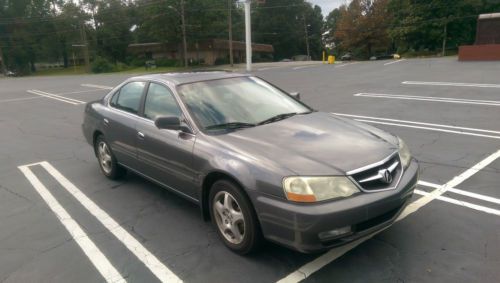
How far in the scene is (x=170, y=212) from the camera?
4.31 metres

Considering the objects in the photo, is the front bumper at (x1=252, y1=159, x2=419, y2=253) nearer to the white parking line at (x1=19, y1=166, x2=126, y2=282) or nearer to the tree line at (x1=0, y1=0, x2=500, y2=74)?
the white parking line at (x1=19, y1=166, x2=126, y2=282)

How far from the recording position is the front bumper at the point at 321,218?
9.05 feet

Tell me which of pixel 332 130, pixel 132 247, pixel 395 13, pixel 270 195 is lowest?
pixel 132 247

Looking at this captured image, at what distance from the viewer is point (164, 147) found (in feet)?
13.1

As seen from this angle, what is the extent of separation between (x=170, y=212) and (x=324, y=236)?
6.84 ft

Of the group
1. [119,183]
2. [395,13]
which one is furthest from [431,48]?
[119,183]

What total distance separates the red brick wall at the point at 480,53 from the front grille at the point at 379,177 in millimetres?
26856

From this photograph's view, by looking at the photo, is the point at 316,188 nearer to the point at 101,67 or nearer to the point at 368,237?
the point at 368,237

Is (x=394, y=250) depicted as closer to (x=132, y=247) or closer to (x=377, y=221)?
(x=377, y=221)

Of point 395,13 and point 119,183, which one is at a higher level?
point 395,13

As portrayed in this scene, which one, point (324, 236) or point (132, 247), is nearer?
point (324, 236)

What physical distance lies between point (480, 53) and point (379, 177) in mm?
27421

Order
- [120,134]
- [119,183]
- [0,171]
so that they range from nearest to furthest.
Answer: [120,134] → [119,183] → [0,171]

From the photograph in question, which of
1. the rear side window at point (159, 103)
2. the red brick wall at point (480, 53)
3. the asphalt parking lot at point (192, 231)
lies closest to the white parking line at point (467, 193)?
the asphalt parking lot at point (192, 231)
